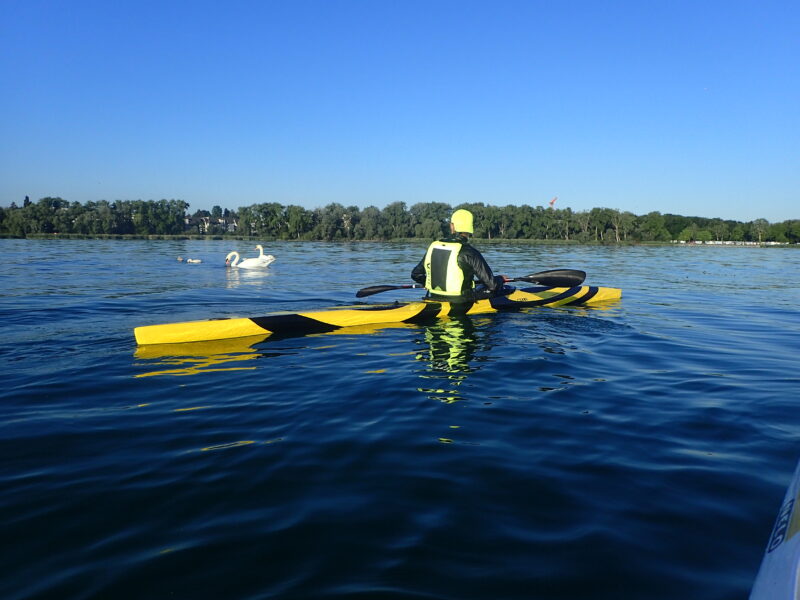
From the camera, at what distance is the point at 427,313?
8.59 metres

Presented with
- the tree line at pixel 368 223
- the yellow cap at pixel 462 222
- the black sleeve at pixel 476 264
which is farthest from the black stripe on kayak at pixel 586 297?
the tree line at pixel 368 223

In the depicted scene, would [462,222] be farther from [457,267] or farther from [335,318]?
[335,318]

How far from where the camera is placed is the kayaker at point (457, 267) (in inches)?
339

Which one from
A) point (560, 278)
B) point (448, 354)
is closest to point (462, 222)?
point (448, 354)

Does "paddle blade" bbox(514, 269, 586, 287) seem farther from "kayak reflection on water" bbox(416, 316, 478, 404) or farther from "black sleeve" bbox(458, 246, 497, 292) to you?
"kayak reflection on water" bbox(416, 316, 478, 404)

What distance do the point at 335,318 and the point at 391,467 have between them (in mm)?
4904

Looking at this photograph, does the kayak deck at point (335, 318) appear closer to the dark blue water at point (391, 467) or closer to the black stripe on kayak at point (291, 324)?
the black stripe on kayak at point (291, 324)

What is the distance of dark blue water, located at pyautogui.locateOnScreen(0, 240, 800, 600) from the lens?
2.28 meters

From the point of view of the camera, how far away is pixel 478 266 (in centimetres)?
862

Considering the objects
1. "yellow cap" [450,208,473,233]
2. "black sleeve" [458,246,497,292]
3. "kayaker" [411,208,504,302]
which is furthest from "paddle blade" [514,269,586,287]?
"yellow cap" [450,208,473,233]

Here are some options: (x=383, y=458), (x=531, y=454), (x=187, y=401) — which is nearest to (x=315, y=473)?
(x=383, y=458)

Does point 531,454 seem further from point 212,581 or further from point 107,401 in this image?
point 107,401

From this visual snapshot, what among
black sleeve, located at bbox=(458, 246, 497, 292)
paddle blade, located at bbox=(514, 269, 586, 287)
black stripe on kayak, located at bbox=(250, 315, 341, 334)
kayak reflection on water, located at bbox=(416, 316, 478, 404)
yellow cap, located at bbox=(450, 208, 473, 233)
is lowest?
kayak reflection on water, located at bbox=(416, 316, 478, 404)

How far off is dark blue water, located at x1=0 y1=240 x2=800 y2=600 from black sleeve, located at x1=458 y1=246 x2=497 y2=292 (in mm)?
1760
